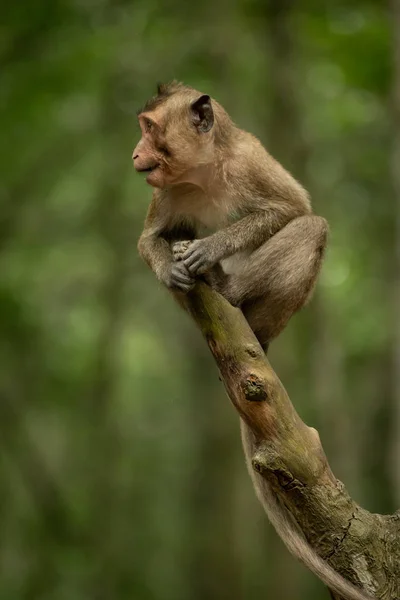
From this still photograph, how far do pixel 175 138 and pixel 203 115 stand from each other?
0.23 metres

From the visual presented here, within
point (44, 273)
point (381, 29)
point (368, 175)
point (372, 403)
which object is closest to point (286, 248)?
point (381, 29)

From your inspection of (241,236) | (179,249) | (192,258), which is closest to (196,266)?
(192,258)

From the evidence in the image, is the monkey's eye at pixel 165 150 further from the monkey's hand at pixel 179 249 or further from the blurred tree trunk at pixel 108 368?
the blurred tree trunk at pixel 108 368

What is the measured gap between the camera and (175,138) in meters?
5.36


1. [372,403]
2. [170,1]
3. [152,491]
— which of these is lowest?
[152,491]

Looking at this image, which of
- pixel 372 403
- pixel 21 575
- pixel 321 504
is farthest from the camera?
pixel 372 403

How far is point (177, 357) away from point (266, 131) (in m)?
13.7

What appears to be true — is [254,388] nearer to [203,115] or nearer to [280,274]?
[280,274]

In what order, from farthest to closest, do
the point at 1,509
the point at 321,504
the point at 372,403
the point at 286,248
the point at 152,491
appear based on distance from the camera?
the point at 152,491, the point at 372,403, the point at 1,509, the point at 286,248, the point at 321,504

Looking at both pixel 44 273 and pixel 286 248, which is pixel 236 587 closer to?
pixel 44 273

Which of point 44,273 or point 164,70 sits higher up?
point 164,70

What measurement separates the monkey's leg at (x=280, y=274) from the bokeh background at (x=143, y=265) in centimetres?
306

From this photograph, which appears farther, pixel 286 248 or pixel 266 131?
pixel 266 131

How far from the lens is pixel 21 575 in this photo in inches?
643
